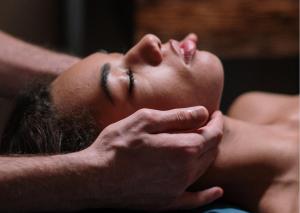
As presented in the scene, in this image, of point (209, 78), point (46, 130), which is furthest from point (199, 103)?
point (46, 130)

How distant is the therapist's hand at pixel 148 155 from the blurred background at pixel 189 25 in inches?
65.0

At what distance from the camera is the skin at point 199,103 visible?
52.4 inches

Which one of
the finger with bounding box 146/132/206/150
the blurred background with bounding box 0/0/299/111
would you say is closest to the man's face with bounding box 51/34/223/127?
the finger with bounding box 146/132/206/150

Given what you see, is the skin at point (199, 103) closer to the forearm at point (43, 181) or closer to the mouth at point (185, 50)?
the mouth at point (185, 50)

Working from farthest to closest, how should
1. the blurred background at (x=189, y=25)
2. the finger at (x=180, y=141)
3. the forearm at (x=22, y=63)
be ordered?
the blurred background at (x=189, y=25)
the forearm at (x=22, y=63)
the finger at (x=180, y=141)

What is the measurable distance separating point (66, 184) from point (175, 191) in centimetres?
26

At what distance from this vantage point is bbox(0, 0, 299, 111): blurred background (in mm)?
2926

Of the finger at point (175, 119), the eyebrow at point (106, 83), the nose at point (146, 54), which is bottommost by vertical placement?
the finger at point (175, 119)

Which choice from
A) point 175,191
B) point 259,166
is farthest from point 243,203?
point 175,191

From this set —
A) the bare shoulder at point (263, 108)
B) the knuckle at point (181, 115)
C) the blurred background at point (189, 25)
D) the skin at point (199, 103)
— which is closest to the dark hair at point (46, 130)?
the skin at point (199, 103)

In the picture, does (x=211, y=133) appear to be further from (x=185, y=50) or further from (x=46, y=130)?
(x=46, y=130)

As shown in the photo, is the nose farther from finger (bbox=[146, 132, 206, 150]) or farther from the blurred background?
the blurred background

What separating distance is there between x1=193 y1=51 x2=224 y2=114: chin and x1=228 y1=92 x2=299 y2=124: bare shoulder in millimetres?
477

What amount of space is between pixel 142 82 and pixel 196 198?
0.31m
